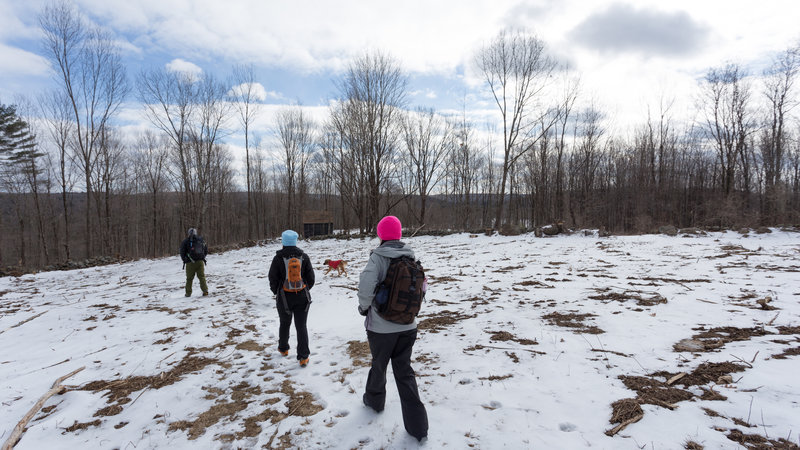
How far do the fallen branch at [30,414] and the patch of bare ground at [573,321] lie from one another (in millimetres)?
6743

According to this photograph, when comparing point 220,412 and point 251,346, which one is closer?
point 220,412

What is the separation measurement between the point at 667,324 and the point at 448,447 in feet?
14.5

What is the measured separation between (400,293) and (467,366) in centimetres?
A: 209

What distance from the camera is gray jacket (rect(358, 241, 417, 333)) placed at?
280cm

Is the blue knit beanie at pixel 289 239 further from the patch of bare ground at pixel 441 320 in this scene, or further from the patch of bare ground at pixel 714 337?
the patch of bare ground at pixel 714 337

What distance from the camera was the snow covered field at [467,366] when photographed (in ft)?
9.27

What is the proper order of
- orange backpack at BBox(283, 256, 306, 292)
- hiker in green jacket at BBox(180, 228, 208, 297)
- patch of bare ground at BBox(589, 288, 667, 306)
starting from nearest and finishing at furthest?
orange backpack at BBox(283, 256, 306, 292) < patch of bare ground at BBox(589, 288, 667, 306) < hiker in green jacket at BBox(180, 228, 208, 297)

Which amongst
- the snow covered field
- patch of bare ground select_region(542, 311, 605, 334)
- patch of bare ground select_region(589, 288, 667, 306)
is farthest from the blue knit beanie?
patch of bare ground select_region(589, 288, 667, 306)

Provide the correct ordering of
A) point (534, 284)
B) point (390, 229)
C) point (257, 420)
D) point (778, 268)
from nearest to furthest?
point (390, 229), point (257, 420), point (778, 268), point (534, 284)

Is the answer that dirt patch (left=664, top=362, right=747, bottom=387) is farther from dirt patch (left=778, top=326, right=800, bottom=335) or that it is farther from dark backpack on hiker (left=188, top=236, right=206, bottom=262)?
dark backpack on hiker (left=188, top=236, right=206, bottom=262)

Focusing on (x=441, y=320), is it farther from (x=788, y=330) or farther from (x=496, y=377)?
(x=788, y=330)

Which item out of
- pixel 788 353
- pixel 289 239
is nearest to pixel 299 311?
pixel 289 239

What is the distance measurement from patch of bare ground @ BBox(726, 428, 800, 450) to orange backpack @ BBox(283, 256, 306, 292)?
4632mm

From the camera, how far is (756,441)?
232 centimetres
